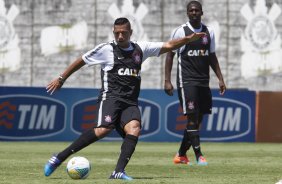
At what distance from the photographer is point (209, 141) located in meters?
21.2

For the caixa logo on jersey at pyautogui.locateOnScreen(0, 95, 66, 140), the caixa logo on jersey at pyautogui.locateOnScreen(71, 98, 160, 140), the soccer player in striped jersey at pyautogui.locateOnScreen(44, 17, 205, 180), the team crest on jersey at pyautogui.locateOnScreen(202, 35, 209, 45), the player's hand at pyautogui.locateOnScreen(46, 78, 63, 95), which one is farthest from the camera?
the caixa logo on jersey at pyautogui.locateOnScreen(71, 98, 160, 140)

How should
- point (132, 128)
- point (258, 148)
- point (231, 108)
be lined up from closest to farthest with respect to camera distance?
point (132, 128), point (258, 148), point (231, 108)

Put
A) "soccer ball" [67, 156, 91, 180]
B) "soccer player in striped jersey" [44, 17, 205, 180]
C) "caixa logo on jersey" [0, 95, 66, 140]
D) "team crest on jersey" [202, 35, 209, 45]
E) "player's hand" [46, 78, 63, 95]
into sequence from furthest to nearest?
1. "caixa logo on jersey" [0, 95, 66, 140]
2. "team crest on jersey" [202, 35, 209, 45]
3. "soccer player in striped jersey" [44, 17, 205, 180]
4. "player's hand" [46, 78, 63, 95]
5. "soccer ball" [67, 156, 91, 180]

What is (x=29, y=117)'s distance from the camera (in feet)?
66.2

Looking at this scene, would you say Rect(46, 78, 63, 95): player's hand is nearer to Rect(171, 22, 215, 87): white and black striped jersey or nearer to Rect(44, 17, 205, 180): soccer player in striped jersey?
Rect(44, 17, 205, 180): soccer player in striped jersey

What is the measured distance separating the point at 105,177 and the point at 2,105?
10.2 metres

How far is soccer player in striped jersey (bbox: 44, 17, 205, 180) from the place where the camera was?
10.1m

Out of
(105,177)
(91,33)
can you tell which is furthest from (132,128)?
(91,33)

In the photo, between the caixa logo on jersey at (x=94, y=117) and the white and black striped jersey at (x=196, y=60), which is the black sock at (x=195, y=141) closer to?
the white and black striped jersey at (x=196, y=60)

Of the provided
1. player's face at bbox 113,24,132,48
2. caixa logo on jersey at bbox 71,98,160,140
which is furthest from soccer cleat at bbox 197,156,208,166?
caixa logo on jersey at bbox 71,98,160,140

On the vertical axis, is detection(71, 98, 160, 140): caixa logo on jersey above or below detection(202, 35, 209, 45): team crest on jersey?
below

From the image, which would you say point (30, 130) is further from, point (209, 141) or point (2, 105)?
point (209, 141)

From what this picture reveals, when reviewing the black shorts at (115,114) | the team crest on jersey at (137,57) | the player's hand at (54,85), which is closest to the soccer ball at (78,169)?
the black shorts at (115,114)

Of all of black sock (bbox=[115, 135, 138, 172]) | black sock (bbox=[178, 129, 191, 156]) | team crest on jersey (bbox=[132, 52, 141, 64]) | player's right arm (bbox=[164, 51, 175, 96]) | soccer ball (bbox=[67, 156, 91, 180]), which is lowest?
black sock (bbox=[178, 129, 191, 156])
